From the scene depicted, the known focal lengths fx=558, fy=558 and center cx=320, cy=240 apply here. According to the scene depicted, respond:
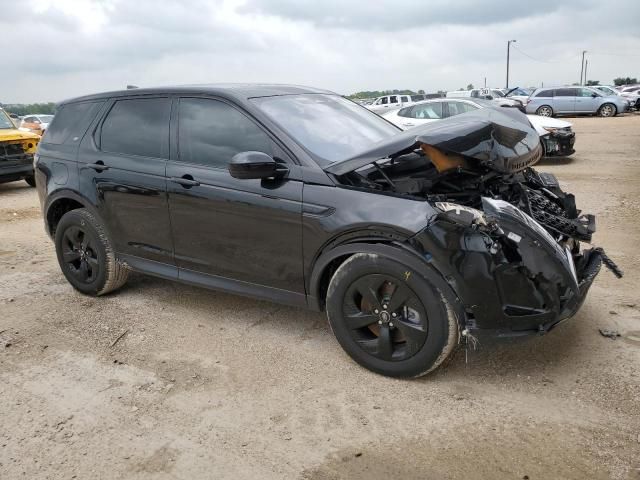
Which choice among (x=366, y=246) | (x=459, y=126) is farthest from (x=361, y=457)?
(x=459, y=126)

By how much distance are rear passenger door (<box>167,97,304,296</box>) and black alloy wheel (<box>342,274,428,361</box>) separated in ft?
1.44

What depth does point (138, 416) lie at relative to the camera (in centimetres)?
310

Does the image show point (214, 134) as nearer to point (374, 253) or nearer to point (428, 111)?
point (374, 253)

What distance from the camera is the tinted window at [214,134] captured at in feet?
12.3

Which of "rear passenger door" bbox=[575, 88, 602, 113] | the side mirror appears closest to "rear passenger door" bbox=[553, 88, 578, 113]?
"rear passenger door" bbox=[575, 88, 602, 113]

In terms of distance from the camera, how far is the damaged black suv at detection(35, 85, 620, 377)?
3.03m

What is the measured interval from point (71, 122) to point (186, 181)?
165 centimetres

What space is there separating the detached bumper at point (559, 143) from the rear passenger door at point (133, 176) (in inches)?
381

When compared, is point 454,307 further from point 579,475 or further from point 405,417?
point 579,475

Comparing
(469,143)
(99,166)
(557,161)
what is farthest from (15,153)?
(557,161)

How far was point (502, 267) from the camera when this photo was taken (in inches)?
117

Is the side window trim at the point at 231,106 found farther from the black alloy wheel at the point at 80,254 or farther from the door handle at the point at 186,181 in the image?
the black alloy wheel at the point at 80,254

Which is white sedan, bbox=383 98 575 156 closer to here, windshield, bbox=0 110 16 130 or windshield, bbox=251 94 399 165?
windshield, bbox=251 94 399 165

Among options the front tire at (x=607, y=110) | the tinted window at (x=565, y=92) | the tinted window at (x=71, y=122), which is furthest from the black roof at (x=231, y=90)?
the front tire at (x=607, y=110)
